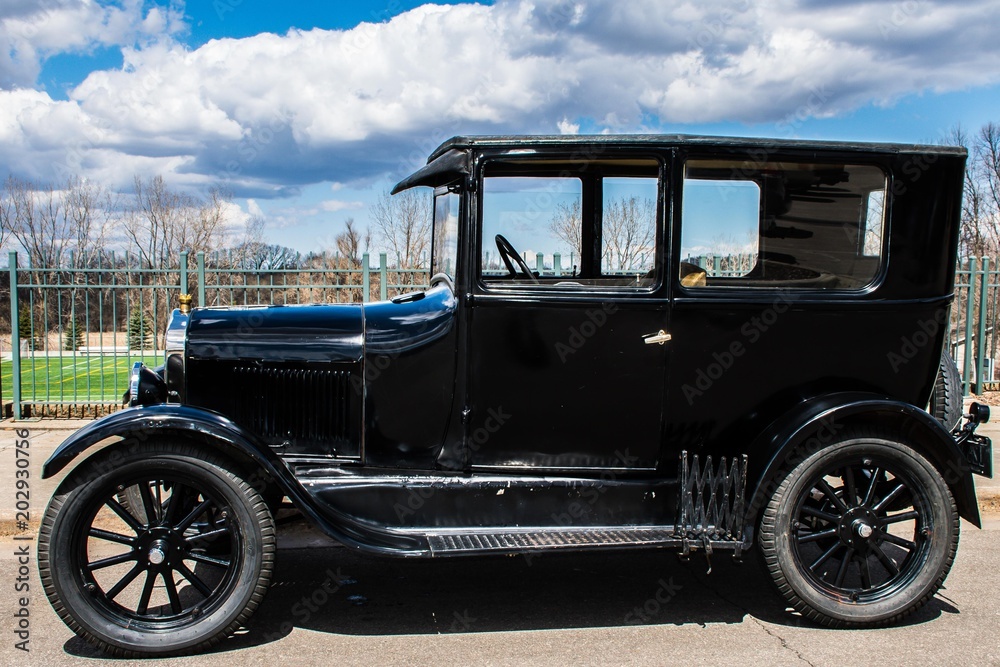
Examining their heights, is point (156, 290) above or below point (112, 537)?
above

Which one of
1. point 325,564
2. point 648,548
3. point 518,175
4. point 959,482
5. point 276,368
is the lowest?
point 325,564

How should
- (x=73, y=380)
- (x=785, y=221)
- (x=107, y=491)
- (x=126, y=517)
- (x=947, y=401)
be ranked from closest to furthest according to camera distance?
(x=107, y=491), (x=126, y=517), (x=785, y=221), (x=947, y=401), (x=73, y=380)

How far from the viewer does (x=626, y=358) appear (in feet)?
11.6

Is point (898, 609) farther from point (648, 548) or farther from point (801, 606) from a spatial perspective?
point (648, 548)

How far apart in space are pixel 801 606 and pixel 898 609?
442 millimetres

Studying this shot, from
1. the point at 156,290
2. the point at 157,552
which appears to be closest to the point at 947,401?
the point at 157,552

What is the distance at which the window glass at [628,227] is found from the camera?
3.62 metres

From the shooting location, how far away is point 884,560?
139 inches

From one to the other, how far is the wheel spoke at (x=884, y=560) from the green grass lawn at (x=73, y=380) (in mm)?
5716

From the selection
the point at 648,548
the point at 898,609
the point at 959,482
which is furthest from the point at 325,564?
the point at 959,482

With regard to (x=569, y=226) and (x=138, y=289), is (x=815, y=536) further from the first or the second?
(x=138, y=289)

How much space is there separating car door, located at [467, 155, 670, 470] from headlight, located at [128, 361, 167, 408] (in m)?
1.58

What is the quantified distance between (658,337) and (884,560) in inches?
56.0

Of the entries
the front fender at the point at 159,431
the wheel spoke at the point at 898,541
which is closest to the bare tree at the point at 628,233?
the wheel spoke at the point at 898,541
